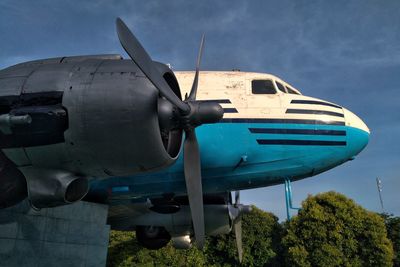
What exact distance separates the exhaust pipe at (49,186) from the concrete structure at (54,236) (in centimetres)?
307

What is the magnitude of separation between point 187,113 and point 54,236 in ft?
18.0

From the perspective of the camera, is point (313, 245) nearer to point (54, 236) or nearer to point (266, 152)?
point (266, 152)

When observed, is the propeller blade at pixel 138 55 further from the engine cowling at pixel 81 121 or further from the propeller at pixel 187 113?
the engine cowling at pixel 81 121

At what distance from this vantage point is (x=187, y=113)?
7.10m

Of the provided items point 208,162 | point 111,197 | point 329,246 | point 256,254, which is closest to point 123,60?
point 208,162

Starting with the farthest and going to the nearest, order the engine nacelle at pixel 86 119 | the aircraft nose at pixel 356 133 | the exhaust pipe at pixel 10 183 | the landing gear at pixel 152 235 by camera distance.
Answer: the landing gear at pixel 152 235, the aircraft nose at pixel 356 133, the exhaust pipe at pixel 10 183, the engine nacelle at pixel 86 119

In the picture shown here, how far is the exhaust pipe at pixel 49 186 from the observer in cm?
632

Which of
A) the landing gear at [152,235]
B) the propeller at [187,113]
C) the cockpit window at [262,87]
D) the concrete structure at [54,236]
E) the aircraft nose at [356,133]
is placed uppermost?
the cockpit window at [262,87]

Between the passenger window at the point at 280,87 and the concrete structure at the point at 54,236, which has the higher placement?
the passenger window at the point at 280,87

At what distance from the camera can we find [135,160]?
20.3ft

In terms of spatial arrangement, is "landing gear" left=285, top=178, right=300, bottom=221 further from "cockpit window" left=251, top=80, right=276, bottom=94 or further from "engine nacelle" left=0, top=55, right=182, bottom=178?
"engine nacelle" left=0, top=55, right=182, bottom=178

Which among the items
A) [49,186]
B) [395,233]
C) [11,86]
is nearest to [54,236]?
[49,186]

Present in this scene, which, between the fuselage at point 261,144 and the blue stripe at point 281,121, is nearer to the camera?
the fuselage at point 261,144

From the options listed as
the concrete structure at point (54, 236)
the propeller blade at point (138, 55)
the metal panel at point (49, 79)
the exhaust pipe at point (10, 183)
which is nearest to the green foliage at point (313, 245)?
the concrete structure at point (54, 236)
